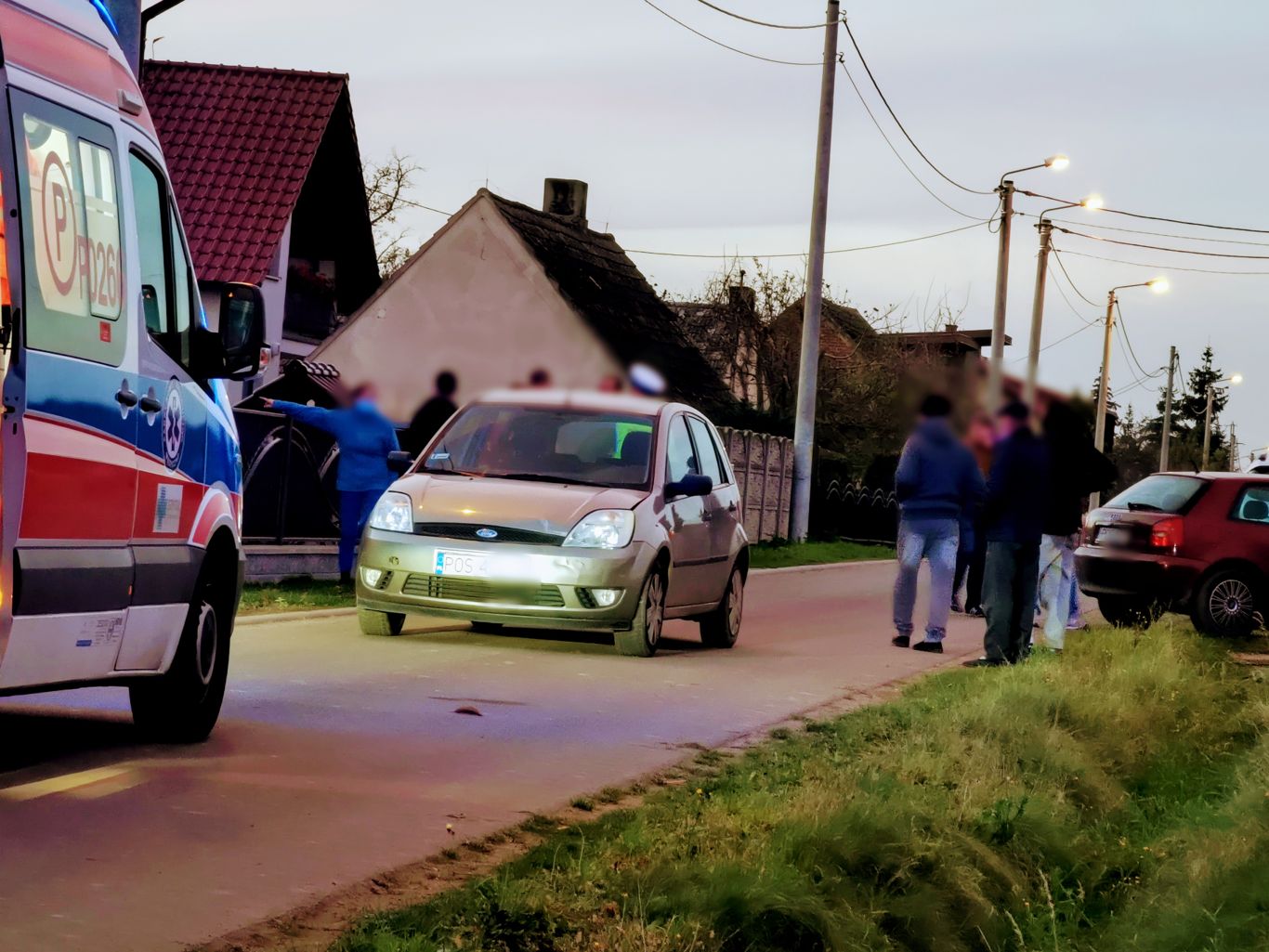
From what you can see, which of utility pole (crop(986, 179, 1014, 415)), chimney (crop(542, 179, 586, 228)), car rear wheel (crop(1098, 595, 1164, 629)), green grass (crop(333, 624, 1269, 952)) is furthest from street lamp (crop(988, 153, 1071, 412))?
green grass (crop(333, 624, 1269, 952))

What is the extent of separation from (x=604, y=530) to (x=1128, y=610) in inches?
355

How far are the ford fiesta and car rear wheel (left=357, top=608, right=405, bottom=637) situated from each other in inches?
0.5

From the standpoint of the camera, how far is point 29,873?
241 inches

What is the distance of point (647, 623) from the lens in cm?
1438

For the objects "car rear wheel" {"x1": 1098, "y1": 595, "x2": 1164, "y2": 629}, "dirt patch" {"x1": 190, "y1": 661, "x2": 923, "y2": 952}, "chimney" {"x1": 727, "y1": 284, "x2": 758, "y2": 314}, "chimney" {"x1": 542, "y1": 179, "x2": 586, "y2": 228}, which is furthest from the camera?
"chimney" {"x1": 727, "y1": 284, "x2": 758, "y2": 314}

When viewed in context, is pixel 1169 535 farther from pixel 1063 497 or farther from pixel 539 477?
pixel 539 477

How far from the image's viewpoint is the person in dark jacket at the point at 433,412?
66.6 feet

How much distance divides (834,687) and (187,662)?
559 cm

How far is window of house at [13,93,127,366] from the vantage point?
23.1ft

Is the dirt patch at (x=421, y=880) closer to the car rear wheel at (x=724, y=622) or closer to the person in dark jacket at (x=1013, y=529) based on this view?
the person in dark jacket at (x=1013, y=529)

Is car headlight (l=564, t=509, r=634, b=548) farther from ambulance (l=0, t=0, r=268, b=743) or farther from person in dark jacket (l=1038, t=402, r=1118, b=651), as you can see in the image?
ambulance (l=0, t=0, r=268, b=743)

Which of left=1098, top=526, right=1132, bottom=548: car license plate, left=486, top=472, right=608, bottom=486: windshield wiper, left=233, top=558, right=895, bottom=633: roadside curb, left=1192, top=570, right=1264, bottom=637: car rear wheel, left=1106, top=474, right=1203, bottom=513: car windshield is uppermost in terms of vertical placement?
left=1106, top=474, right=1203, bottom=513: car windshield

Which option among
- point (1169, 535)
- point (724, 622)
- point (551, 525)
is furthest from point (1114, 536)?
point (551, 525)

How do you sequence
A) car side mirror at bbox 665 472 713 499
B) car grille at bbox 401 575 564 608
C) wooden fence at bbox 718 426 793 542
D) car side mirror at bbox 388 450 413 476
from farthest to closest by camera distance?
wooden fence at bbox 718 426 793 542 < car side mirror at bbox 388 450 413 476 < car side mirror at bbox 665 472 713 499 < car grille at bbox 401 575 564 608
